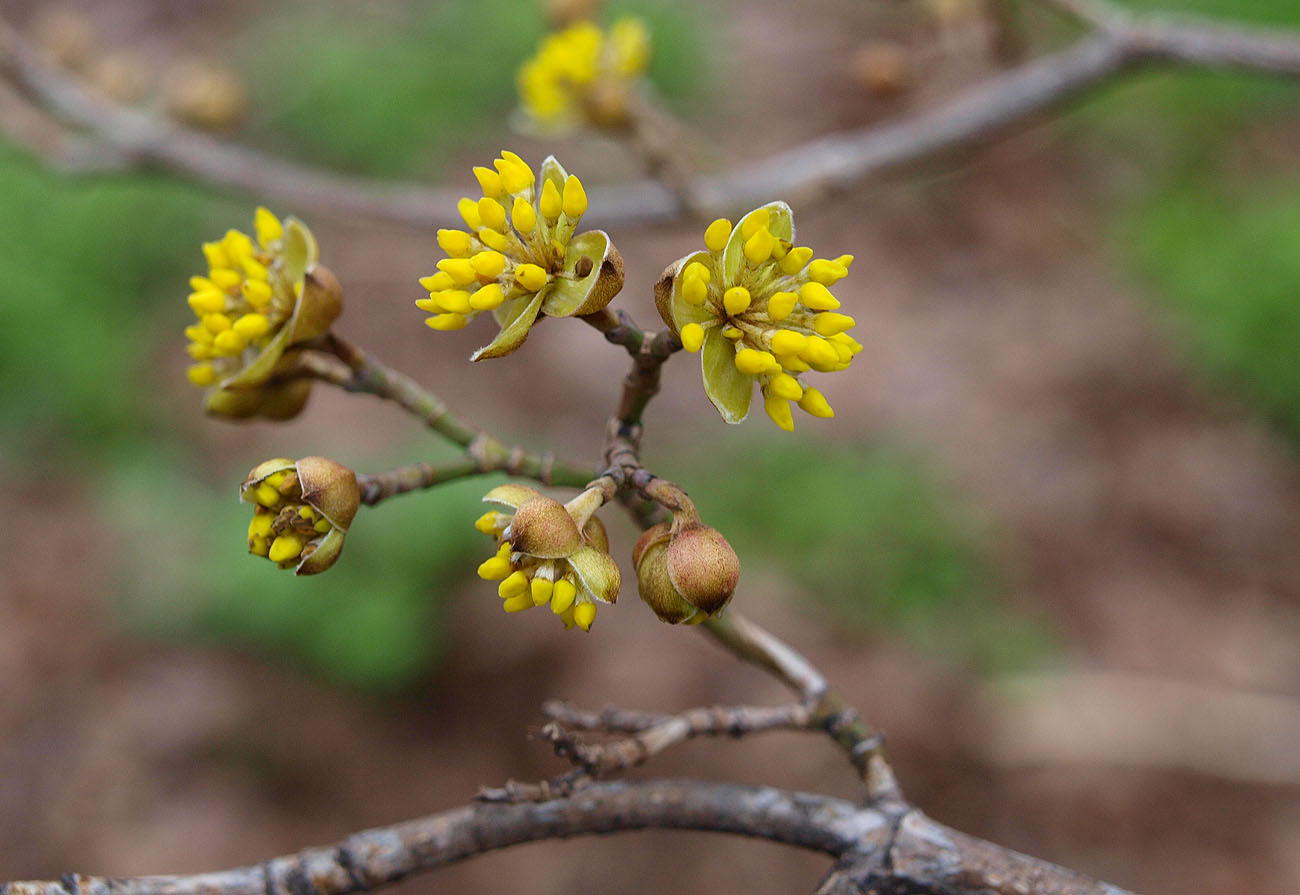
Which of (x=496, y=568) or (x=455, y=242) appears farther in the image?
(x=455, y=242)

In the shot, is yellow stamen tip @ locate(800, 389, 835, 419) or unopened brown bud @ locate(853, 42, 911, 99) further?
unopened brown bud @ locate(853, 42, 911, 99)

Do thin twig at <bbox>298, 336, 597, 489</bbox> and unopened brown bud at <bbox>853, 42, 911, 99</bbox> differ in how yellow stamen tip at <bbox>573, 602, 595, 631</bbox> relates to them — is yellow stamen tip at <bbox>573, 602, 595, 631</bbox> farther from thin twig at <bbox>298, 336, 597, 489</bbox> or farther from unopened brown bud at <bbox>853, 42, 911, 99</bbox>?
unopened brown bud at <bbox>853, 42, 911, 99</bbox>

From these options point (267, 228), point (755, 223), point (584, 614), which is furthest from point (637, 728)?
point (267, 228)

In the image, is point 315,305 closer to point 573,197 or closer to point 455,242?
point 455,242

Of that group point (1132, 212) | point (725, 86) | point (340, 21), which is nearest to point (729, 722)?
point (1132, 212)

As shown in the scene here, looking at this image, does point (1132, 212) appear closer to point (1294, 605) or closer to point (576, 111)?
point (1294, 605)

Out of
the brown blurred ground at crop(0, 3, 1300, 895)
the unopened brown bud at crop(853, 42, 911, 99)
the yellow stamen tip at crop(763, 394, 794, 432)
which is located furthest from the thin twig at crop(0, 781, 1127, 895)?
the unopened brown bud at crop(853, 42, 911, 99)

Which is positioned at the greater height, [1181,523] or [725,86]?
[725,86]
